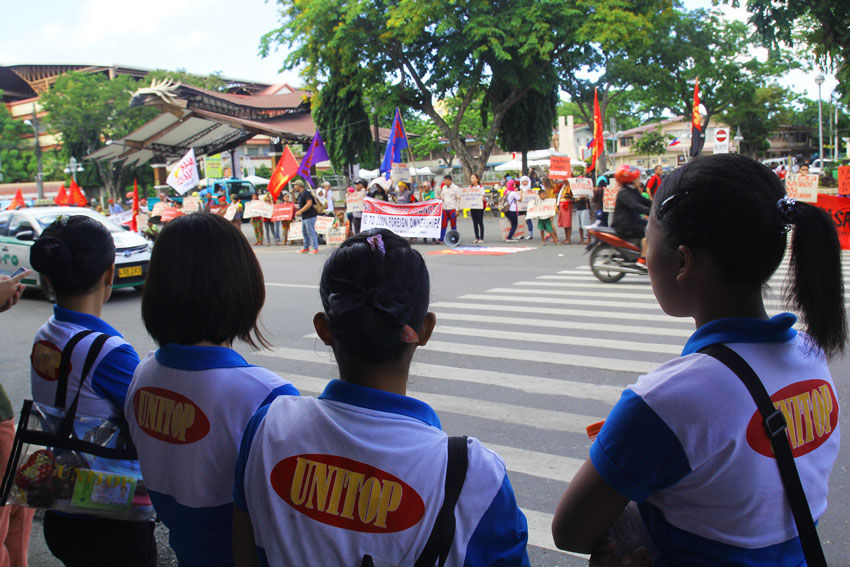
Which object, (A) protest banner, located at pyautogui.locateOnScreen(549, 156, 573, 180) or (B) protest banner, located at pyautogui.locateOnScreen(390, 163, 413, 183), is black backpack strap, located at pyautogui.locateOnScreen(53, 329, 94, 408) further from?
(B) protest banner, located at pyautogui.locateOnScreen(390, 163, 413, 183)

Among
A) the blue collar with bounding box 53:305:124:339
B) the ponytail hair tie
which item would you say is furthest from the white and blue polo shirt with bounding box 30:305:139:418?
the ponytail hair tie

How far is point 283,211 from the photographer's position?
20.8 meters

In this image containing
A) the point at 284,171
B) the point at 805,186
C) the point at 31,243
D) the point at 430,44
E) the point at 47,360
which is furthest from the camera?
the point at 430,44

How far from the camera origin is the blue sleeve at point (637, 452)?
1290 mm

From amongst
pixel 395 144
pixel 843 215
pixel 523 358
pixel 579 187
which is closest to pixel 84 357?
pixel 523 358

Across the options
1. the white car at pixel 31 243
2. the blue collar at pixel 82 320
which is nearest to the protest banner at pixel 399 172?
the white car at pixel 31 243

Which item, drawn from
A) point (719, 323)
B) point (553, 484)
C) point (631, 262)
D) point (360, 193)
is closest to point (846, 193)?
point (631, 262)

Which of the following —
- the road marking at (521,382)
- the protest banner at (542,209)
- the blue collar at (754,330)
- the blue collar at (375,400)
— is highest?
the protest banner at (542,209)

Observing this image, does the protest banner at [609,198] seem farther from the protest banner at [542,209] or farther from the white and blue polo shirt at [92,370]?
the white and blue polo shirt at [92,370]

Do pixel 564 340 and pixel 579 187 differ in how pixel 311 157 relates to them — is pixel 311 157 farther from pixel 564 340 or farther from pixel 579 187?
pixel 564 340

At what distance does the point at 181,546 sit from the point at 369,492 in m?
0.80

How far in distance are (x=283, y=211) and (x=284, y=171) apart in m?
1.22

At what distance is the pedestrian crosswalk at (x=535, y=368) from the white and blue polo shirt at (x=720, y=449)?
1.53 meters

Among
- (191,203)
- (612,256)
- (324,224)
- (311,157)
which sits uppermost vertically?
(311,157)
